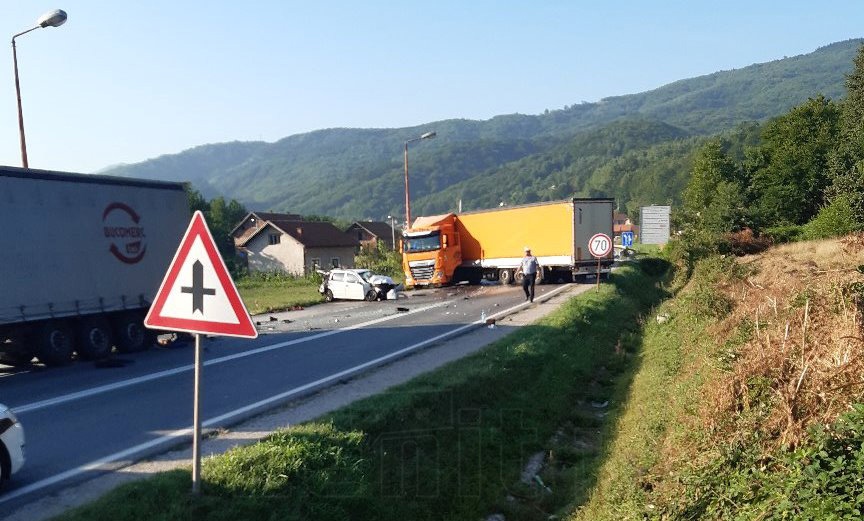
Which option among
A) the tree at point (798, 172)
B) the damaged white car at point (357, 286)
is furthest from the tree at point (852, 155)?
the damaged white car at point (357, 286)

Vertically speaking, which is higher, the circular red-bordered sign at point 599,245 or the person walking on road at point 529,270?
the circular red-bordered sign at point 599,245

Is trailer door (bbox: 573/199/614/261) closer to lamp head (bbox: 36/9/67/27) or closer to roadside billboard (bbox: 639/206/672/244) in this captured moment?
roadside billboard (bbox: 639/206/672/244)

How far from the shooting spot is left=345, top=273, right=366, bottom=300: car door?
105 feet

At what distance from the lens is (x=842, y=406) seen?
6.91 m

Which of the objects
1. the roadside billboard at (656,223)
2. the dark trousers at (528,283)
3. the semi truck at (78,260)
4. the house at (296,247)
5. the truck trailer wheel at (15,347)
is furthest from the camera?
the house at (296,247)

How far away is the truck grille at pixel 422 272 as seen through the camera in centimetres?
3644

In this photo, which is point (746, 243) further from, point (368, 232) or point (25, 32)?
point (368, 232)

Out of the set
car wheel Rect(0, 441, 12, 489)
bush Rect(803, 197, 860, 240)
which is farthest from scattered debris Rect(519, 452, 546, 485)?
bush Rect(803, 197, 860, 240)

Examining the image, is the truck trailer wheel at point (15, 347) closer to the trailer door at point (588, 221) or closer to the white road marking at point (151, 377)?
the white road marking at point (151, 377)

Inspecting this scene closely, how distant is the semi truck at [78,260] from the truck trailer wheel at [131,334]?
0.02m

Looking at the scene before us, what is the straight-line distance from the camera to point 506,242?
3581 cm

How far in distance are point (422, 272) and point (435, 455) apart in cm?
2789

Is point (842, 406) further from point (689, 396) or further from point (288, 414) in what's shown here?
point (288, 414)

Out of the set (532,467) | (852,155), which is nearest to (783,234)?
(852,155)
